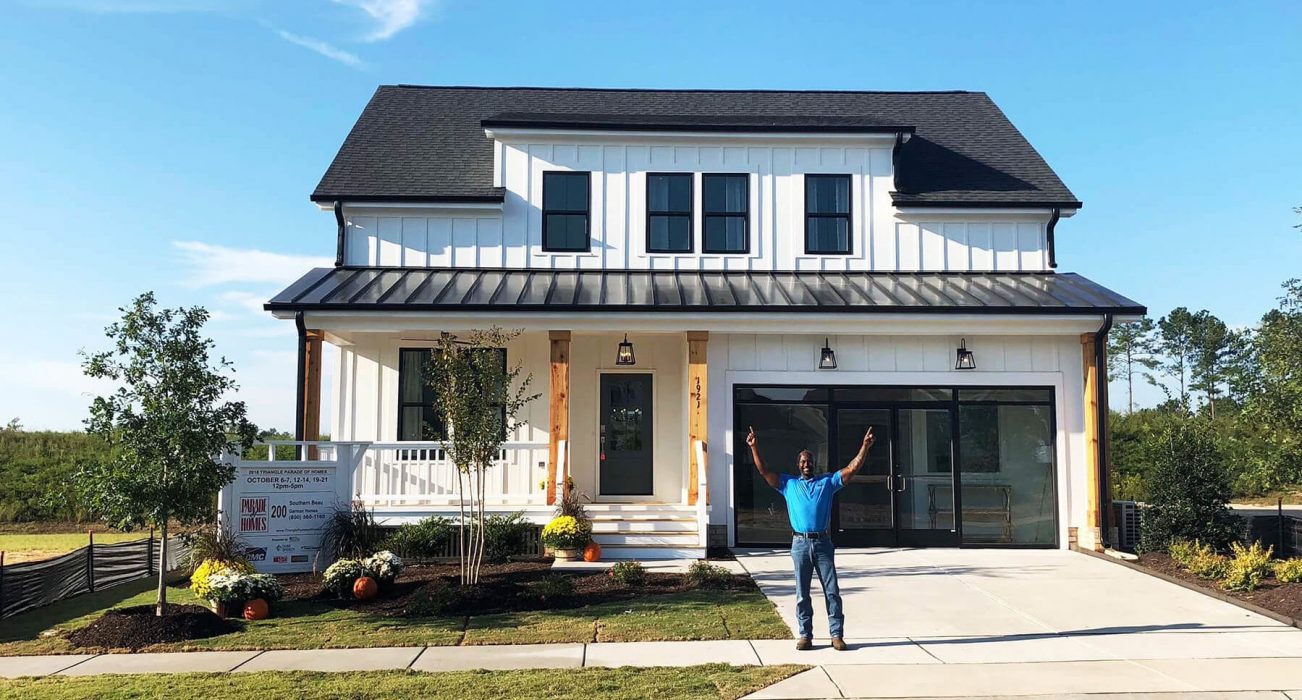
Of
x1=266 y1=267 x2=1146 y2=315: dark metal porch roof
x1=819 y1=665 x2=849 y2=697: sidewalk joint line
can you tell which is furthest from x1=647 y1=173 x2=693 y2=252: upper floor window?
x1=819 y1=665 x2=849 y2=697: sidewalk joint line

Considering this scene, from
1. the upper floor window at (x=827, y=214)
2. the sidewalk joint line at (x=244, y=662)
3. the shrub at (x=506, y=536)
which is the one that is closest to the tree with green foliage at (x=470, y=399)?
the shrub at (x=506, y=536)

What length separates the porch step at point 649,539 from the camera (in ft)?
43.0

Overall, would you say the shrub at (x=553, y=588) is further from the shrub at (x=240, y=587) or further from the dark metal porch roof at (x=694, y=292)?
the dark metal porch roof at (x=694, y=292)

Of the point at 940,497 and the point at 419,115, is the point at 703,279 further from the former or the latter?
the point at 419,115

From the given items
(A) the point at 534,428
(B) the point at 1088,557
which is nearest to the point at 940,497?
(B) the point at 1088,557

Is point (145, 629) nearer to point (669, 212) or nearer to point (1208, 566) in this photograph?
point (669, 212)

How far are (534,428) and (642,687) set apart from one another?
878 cm

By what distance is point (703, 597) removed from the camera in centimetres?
1020

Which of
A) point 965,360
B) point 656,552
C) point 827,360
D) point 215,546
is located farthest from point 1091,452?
point 215,546

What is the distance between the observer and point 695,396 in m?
13.9

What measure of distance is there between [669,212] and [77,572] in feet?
34.5

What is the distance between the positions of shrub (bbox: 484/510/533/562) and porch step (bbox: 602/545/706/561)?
1.21 m

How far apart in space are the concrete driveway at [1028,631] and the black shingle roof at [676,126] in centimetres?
709

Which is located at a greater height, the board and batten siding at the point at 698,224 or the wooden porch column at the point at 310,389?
the board and batten siding at the point at 698,224
